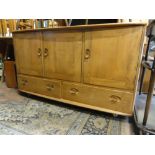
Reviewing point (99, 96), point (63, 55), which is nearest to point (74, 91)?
point (99, 96)

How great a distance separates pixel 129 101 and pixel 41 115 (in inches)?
31.6

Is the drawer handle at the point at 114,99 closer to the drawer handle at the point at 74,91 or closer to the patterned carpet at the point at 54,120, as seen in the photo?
the patterned carpet at the point at 54,120

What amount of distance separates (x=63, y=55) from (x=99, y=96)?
19.9 inches

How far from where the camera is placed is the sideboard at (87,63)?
1009 millimetres

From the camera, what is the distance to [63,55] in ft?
4.14

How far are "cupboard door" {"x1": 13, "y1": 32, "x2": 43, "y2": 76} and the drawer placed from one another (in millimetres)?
78

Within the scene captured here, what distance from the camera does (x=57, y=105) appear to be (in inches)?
57.5

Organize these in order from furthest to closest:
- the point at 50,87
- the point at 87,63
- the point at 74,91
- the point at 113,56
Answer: the point at 50,87
the point at 74,91
the point at 87,63
the point at 113,56

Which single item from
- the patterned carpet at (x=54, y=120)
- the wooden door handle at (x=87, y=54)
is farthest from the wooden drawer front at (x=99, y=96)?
the wooden door handle at (x=87, y=54)

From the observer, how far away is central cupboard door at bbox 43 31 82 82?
1.18 meters

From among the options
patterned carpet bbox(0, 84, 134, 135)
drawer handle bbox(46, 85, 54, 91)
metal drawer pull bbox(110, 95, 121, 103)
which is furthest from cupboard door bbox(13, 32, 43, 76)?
metal drawer pull bbox(110, 95, 121, 103)

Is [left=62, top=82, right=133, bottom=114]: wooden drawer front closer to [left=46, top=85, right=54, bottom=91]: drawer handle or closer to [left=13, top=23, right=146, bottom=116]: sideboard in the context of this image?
[left=13, top=23, right=146, bottom=116]: sideboard

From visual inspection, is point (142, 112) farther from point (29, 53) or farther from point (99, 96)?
point (29, 53)
